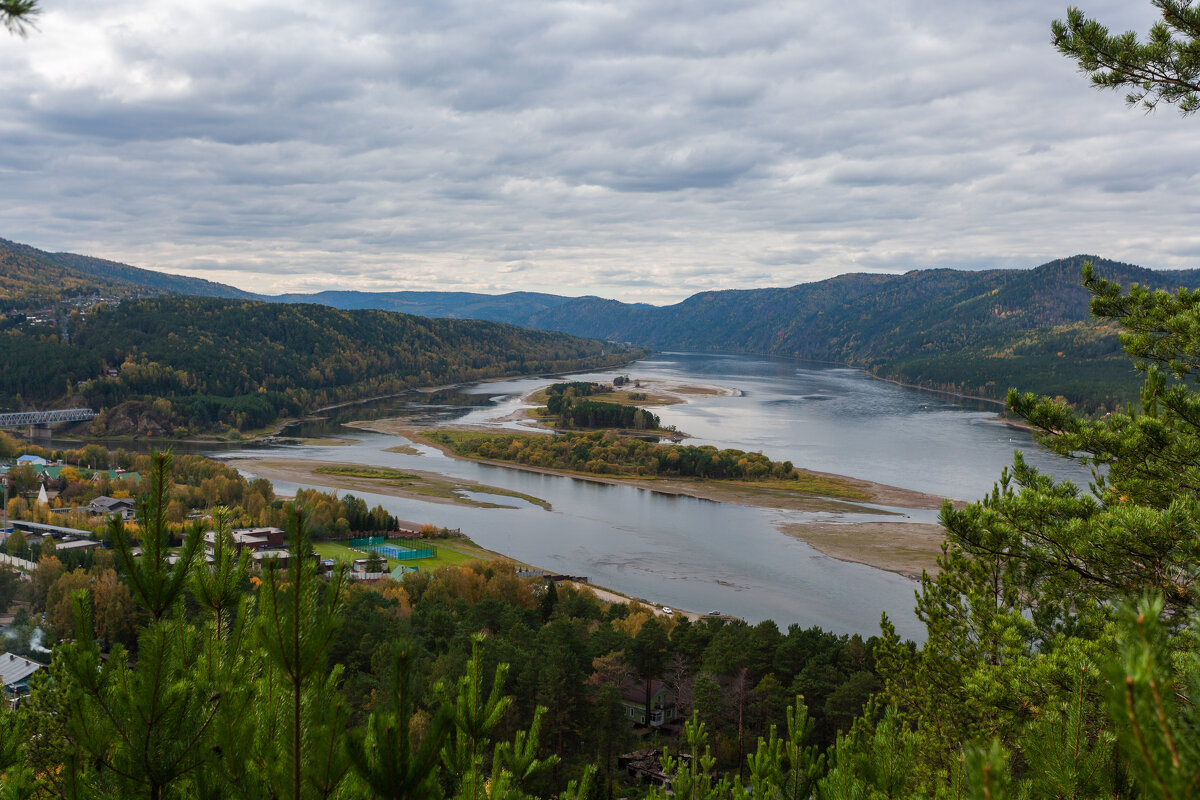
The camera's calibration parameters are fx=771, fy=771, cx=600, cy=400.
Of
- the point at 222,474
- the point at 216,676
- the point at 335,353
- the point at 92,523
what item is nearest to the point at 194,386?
the point at 335,353

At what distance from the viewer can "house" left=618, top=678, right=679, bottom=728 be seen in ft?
65.6

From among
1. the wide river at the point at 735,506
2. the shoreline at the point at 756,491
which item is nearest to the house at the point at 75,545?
the wide river at the point at 735,506

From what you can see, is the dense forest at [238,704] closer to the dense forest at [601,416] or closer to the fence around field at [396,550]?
the fence around field at [396,550]

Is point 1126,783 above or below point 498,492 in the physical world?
above

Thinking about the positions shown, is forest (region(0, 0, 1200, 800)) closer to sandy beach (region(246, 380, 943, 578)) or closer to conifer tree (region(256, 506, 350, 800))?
conifer tree (region(256, 506, 350, 800))

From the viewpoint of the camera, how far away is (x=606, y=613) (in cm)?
2459

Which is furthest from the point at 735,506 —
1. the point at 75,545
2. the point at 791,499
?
the point at 75,545

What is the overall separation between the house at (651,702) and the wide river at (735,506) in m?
7.51

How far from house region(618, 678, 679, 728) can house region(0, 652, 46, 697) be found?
43.4 feet

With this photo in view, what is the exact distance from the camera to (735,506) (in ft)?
150

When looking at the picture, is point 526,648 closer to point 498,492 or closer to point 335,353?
point 498,492

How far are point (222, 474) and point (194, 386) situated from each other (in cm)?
5330

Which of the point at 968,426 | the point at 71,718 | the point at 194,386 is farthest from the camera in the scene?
the point at 194,386

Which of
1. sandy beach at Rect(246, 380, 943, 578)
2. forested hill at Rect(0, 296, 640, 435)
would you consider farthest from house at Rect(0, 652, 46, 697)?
forested hill at Rect(0, 296, 640, 435)
